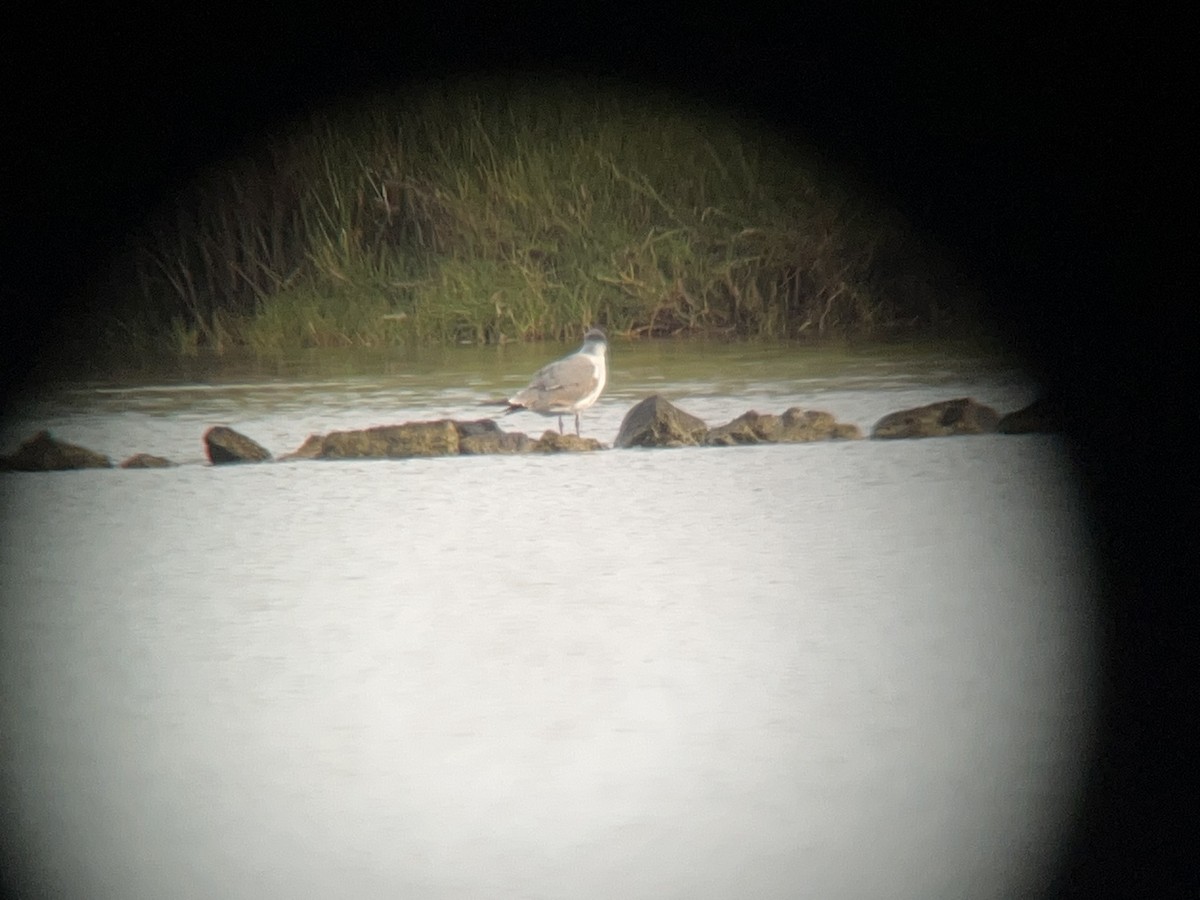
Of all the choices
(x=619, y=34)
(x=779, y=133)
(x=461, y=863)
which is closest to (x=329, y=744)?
(x=461, y=863)

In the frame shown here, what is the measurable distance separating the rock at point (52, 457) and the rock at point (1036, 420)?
80.7 inches

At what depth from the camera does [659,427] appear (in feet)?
10.8

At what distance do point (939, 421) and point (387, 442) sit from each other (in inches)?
49.9

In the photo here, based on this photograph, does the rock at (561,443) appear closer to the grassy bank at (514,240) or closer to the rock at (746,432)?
the rock at (746,432)

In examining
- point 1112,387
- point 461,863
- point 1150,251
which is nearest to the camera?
point 461,863

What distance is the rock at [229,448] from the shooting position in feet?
10.7

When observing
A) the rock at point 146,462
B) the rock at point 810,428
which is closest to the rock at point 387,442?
the rock at point 146,462

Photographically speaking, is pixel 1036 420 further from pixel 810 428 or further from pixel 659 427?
pixel 659 427

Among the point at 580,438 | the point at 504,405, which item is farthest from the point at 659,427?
the point at 504,405

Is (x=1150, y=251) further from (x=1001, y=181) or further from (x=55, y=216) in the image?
(x=55, y=216)

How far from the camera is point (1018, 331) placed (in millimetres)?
3865

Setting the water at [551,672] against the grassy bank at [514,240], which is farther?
the grassy bank at [514,240]

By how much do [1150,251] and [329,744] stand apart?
1.57m

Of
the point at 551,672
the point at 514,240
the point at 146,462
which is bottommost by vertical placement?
the point at 551,672
